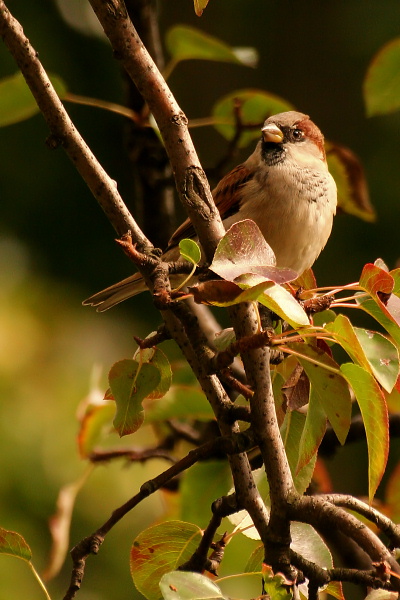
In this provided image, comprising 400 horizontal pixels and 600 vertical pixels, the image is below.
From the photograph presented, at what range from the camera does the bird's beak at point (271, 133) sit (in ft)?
7.63

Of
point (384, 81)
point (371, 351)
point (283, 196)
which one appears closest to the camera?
point (371, 351)

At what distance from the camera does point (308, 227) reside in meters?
2.19

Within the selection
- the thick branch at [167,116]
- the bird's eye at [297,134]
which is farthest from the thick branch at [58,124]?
the bird's eye at [297,134]

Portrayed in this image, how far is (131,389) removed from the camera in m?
1.33

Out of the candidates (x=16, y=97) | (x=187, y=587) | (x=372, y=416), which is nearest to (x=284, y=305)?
(x=372, y=416)

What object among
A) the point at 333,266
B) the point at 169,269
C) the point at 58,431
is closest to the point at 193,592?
the point at 169,269

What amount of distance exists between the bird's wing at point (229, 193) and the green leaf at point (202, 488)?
673 mm

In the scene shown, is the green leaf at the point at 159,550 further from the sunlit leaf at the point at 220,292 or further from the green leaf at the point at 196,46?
the green leaf at the point at 196,46

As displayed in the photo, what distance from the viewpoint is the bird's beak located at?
7.63 feet

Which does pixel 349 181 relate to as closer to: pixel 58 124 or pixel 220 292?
pixel 58 124

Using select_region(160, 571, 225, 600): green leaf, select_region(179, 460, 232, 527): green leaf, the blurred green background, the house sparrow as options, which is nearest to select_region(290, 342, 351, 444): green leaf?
select_region(160, 571, 225, 600): green leaf

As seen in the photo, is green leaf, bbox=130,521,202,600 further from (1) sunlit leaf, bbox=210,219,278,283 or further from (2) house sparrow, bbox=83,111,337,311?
(2) house sparrow, bbox=83,111,337,311

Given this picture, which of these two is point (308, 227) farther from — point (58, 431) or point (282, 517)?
point (58, 431)

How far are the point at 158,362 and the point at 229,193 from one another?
111cm
